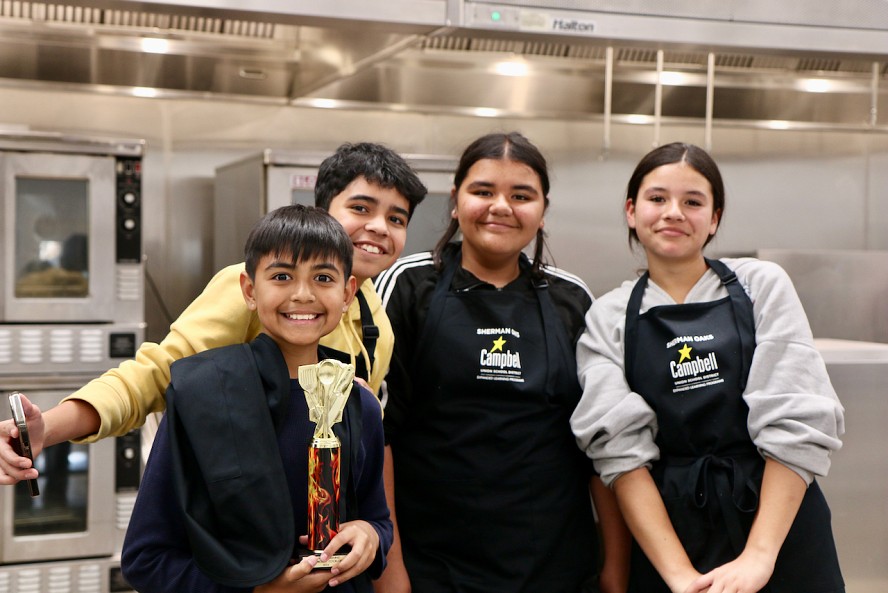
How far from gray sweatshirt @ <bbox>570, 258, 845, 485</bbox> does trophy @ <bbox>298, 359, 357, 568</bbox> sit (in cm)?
59

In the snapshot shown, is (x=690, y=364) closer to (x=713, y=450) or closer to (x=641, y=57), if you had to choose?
(x=713, y=450)

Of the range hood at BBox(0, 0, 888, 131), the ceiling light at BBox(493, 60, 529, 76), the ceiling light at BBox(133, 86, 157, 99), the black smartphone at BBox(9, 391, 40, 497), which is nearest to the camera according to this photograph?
the black smartphone at BBox(9, 391, 40, 497)

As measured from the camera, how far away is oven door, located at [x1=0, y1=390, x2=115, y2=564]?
9.58 feet

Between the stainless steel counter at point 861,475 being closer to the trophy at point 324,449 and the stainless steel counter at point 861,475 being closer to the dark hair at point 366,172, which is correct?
the dark hair at point 366,172

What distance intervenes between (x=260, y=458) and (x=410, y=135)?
2.69 m

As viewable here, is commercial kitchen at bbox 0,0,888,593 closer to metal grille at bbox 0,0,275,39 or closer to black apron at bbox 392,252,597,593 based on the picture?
metal grille at bbox 0,0,275,39

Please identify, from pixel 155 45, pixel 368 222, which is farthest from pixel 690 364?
pixel 155 45

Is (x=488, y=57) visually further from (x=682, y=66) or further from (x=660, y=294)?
(x=660, y=294)

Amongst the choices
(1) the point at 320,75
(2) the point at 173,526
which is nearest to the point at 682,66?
(1) the point at 320,75

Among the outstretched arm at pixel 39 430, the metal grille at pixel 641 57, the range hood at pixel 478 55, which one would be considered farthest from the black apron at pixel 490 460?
the metal grille at pixel 641 57

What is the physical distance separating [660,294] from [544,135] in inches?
89.3

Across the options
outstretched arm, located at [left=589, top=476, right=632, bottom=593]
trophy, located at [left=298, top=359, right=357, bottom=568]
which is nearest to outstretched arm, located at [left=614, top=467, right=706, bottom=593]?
outstretched arm, located at [left=589, top=476, right=632, bottom=593]

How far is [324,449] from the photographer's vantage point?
3.85 ft

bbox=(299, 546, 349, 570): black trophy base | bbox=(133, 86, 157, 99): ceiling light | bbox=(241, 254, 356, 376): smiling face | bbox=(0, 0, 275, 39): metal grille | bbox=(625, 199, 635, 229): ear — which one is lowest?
bbox=(299, 546, 349, 570): black trophy base
